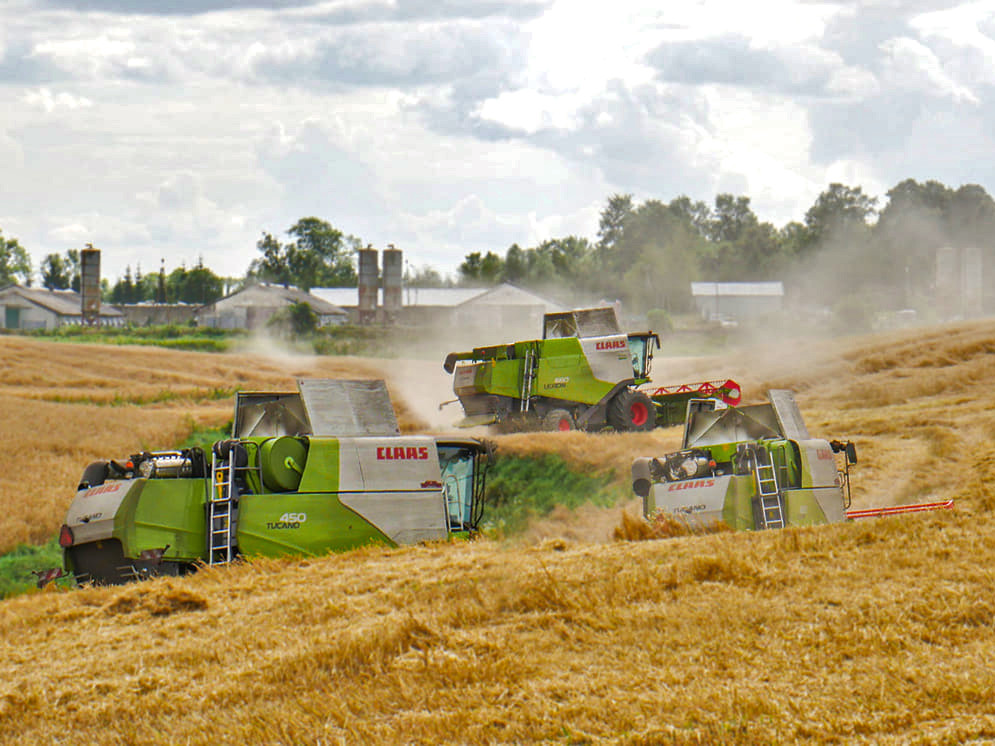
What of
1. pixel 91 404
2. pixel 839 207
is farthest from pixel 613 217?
pixel 91 404

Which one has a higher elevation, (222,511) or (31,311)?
(31,311)

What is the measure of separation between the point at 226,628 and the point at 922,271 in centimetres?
9702

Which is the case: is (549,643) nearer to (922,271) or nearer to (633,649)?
(633,649)

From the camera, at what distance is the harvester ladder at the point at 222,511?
15828 millimetres

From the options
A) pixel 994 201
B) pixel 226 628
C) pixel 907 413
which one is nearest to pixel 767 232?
pixel 994 201

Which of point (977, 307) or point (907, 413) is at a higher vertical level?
point (977, 307)

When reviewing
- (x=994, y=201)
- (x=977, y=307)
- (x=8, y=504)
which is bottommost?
(x=8, y=504)

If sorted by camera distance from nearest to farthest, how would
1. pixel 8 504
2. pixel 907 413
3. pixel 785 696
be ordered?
pixel 785 696
pixel 8 504
pixel 907 413

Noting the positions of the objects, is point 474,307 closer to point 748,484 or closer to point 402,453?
point 748,484

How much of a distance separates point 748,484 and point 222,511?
25.0 feet

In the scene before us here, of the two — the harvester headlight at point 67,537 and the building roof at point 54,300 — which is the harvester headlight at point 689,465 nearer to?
the harvester headlight at point 67,537

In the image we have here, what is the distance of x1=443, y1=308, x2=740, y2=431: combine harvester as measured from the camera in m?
30.8

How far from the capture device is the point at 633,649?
907cm

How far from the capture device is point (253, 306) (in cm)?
10506
